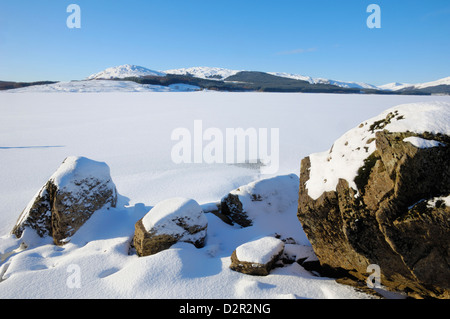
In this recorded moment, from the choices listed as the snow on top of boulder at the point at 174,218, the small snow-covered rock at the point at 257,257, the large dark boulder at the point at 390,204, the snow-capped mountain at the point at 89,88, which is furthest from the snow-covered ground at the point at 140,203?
the snow-capped mountain at the point at 89,88

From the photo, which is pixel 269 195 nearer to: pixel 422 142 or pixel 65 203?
pixel 422 142

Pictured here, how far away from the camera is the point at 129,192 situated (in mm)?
7559

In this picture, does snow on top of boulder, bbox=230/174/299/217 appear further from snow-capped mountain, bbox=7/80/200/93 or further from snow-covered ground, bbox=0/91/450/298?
snow-capped mountain, bbox=7/80/200/93

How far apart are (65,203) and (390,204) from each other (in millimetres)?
5185

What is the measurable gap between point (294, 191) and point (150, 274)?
11.9ft

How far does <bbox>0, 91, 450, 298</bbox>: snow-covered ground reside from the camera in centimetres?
322

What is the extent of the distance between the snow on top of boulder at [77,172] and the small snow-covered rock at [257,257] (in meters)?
3.38

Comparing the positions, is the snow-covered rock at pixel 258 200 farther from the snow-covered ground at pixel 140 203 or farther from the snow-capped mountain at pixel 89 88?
the snow-capped mountain at pixel 89 88

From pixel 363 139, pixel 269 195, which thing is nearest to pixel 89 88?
pixel 269 195

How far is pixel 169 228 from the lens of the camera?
13.5 ft

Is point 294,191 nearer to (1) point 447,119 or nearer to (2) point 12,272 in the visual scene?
(1) point 447,119

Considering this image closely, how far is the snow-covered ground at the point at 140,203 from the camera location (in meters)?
3.22

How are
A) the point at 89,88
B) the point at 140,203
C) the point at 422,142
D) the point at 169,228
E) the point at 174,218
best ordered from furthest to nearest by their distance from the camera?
the point at 89,88
the point at 140,203
the point at 174,218
the point at 169,228
the point at 422,142
